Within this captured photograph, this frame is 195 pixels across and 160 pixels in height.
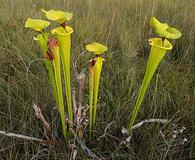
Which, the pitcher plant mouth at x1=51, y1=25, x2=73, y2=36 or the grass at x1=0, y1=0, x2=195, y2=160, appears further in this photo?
the grass at x1=0, y1=0, x2=195, y2=160

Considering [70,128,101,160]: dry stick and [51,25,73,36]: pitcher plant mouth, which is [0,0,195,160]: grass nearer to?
[70,128,101,160]: dry stick

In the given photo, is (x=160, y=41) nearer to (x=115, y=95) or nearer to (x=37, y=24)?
(x=37, y=24)

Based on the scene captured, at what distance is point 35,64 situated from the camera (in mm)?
2236

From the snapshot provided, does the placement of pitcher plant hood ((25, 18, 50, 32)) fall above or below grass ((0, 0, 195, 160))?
above

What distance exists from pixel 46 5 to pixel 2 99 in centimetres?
226

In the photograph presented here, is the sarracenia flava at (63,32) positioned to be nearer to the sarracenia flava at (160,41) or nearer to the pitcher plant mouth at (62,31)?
the pitcher plant mouth at (62,31)

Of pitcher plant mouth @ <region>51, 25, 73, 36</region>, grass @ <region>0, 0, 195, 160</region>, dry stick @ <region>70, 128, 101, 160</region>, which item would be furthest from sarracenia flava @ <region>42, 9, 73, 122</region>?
grass @ <region>0, 0, 195, 160</region>

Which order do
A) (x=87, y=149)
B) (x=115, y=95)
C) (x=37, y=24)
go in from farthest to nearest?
(x=115, y=95) → (x=87, y=149) → (x=37, y=24)

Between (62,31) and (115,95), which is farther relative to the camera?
(115,95)

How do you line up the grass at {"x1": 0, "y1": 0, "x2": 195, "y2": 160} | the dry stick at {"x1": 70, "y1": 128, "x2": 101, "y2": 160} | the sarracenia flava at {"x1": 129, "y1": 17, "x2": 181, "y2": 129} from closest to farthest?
the sarracenia flava at {"x1": 129, "y1": 17, "x2": 181, "y2": 129} < the dry stick at {"x1": 70, "y1": 128, "x2": 101, "y2": 160} < the grass at {"x1": 0, "y1": 0, "x2": 195, "y2": 160}

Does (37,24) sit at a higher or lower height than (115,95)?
higher

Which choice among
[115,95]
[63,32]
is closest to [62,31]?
[63,32]

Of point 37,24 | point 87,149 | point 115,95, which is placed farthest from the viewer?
point 115,95

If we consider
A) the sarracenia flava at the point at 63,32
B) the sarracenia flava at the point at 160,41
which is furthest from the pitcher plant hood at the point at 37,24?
the sarracenia flava at the point at 160,41
